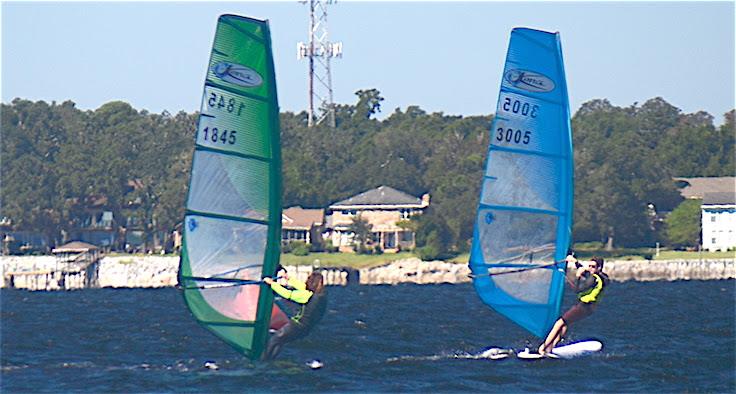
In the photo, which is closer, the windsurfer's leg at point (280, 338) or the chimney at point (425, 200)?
the windsurfer's leg at point (280, 338)

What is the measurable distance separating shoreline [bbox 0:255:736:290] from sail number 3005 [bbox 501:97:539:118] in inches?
1726

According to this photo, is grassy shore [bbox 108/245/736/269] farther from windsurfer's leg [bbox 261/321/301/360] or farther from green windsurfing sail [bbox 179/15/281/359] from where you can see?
green windsurfing sail [bbox 179/15/281/359]

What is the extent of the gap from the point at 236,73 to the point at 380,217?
57.4 metres

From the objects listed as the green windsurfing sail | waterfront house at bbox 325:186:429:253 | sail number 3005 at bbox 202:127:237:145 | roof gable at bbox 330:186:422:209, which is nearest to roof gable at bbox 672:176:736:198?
waterfront house at bbox 325:186:429:253

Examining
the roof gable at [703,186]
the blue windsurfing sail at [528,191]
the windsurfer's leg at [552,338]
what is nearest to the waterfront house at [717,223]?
the roof gable at [703,186]

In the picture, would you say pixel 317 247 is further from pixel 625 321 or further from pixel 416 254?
pixel 625 321

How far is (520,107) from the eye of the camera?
24.3 m

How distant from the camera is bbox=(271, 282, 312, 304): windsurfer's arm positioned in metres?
21.6

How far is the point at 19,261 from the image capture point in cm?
7419

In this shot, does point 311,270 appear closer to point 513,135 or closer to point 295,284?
point 513,135

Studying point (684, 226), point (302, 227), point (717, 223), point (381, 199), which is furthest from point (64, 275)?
point (717, 223)

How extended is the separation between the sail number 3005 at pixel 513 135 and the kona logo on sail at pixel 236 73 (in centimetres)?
482

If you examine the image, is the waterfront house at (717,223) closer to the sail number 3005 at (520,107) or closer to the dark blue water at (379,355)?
the dark blue water at (379,355)

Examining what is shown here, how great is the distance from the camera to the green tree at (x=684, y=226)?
75.4 m
